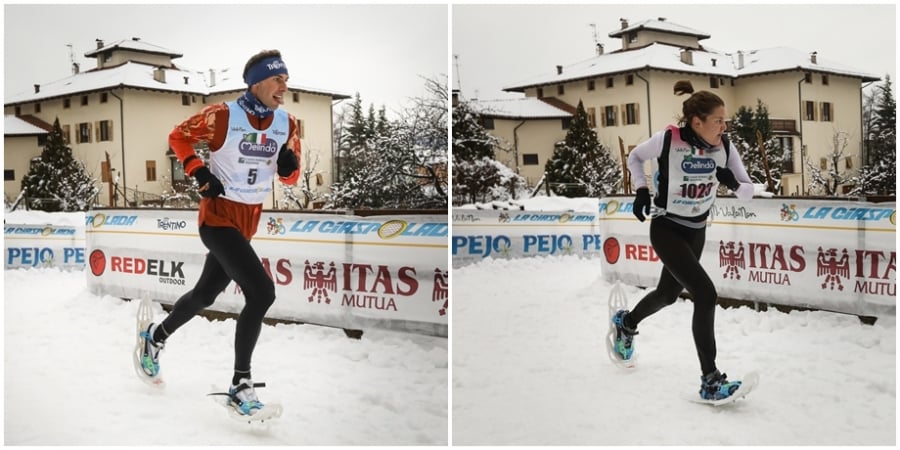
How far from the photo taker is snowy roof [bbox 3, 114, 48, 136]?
4047 millimetres

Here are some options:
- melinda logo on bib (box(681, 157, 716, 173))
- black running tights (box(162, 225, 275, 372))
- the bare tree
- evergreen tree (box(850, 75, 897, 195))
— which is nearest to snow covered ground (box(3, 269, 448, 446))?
black running tights (box(162, 225, 275, 372))

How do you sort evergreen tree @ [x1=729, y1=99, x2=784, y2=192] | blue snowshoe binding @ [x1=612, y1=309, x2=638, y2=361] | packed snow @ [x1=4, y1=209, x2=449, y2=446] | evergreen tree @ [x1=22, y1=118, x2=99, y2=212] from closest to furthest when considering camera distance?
packed snow @ [x1=4, y1=209, x2=449, y2=446] < evergreen tree @ [x1=729, y1=99, x2=784, y2=192] < evergreen tree @ [x1=22, y1=118, x2=99, y2=212] < blue snowshoe binding @ [x1=612, y1=309, x2=638, y2=361]

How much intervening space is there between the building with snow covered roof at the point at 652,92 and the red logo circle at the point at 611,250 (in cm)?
Answer: 44

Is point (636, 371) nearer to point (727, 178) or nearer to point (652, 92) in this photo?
point (727, 178)

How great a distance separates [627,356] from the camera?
408 cm

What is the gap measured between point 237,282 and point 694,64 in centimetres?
211

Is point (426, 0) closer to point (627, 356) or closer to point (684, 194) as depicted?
point (684, 194)

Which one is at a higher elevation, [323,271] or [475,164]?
[475,164]

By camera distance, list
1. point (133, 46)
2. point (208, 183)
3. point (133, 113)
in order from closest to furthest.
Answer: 1. point (208, 183)
2. point (133, 113)
3. point (133, 46)

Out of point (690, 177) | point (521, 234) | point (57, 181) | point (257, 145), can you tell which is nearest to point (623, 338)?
point (521, 234)

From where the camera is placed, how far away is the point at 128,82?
13.0 feet

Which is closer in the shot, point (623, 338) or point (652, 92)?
point (652, 92)

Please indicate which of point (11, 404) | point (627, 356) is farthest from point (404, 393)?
point (11, 404)

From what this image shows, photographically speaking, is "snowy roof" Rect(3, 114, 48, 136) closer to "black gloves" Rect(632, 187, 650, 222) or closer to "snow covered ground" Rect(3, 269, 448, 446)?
"snow covered ground" Rect(3, 269, 448, 446)
